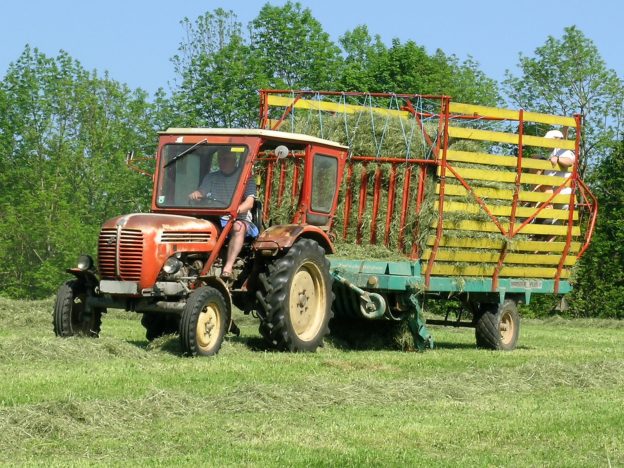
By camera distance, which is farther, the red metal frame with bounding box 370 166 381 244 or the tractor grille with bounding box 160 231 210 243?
the red metal frame with bounding box 370 166 381 244

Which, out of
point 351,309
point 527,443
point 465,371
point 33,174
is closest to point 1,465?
point 527,443

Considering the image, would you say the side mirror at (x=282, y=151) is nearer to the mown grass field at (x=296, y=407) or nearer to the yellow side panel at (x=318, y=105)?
the mown grass field at (x=296, y=407)

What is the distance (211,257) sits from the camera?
14.5 meters

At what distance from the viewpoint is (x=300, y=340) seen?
15211 millimetres

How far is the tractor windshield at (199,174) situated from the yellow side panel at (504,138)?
10.7 ft

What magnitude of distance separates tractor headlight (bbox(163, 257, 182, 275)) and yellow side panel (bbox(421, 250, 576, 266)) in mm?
3627

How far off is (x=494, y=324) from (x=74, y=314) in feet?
20.0

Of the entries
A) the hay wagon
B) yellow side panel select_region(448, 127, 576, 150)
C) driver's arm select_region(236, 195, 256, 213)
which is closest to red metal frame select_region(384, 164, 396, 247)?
the hay wagon

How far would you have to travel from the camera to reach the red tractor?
1396 cm

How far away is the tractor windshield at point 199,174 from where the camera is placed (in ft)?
48.7

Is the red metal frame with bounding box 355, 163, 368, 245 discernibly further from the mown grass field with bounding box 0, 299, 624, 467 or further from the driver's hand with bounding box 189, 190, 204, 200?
the driver's hand with bounding box 189, 190, 204, 200

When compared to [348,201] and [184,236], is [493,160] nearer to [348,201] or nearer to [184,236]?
[348,201]

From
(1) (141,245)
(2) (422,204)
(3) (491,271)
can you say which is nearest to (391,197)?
(2) (422,204)

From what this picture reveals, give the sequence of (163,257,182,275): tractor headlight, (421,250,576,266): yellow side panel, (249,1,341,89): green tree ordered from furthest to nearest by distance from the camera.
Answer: (249,1,341,89): green tree < (421,250,576,266): yellow side panel < (163,257,182,275): tractor headlight
